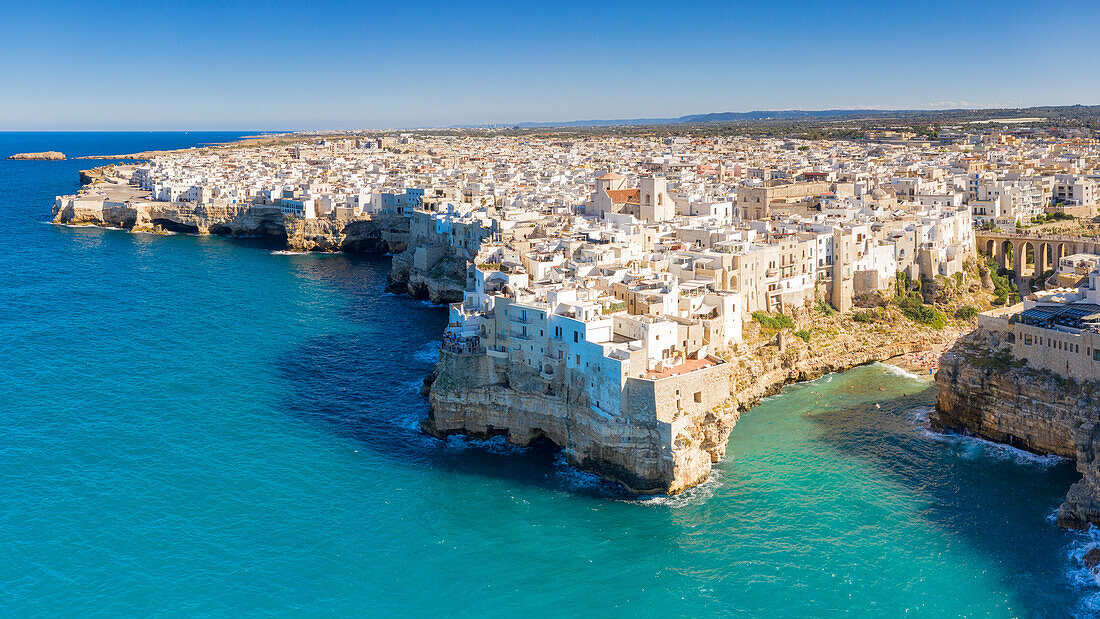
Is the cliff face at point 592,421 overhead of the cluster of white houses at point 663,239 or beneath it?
beneath

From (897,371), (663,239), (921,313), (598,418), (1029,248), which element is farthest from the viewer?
(1029,248)

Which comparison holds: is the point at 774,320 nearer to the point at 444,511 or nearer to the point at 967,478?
the point at 967,478

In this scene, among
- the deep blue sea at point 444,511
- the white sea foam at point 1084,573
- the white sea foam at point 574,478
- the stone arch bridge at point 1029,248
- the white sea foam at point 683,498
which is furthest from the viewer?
the stone arch bridge at point 1029,248

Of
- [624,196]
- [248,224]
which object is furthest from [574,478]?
[248,224]

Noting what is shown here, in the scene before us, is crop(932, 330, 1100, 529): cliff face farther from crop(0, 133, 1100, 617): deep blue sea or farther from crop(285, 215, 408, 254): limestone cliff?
crop(285, 215, 408, 254): limestone cliff

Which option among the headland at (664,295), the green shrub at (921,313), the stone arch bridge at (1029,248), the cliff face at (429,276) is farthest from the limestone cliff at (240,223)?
the stone arch bridge at (1029,248)

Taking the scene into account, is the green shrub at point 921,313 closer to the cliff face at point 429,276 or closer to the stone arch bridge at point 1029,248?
the stone arch bridge at point 1029,248
